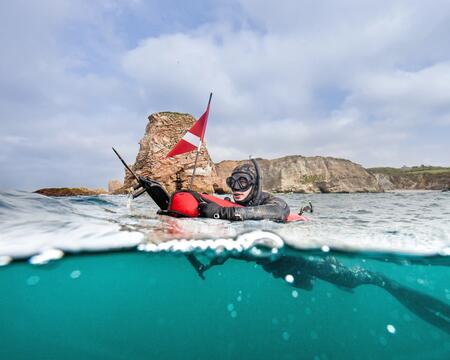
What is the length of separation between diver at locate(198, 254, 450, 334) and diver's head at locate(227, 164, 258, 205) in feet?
6.58

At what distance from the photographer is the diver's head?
7.22 metres

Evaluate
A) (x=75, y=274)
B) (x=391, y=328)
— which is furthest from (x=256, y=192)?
(x=75, y=274)

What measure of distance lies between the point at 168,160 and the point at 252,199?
3973 centimetres

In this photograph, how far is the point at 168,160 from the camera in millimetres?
45375

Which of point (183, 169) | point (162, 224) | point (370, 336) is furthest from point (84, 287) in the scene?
point (183, 169)

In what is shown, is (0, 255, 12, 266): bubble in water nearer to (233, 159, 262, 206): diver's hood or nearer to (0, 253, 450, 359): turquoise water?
(0, 253, 450, 359): turquoise water

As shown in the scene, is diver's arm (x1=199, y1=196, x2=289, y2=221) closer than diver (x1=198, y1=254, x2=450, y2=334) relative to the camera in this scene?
No

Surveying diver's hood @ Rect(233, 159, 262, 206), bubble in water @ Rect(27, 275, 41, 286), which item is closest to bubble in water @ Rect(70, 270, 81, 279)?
bubble in water @ Rect(27, 275, 41, 286)

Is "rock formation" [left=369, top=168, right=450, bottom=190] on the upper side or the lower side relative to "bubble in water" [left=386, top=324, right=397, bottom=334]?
upper

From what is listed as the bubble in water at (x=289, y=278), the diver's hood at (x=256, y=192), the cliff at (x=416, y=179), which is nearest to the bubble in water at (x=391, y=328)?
the bubble in water at (x=289, y=278)

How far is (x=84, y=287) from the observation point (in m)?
6.38

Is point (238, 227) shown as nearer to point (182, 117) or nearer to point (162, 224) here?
point (162, 224)

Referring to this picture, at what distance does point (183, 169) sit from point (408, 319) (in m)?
43.2

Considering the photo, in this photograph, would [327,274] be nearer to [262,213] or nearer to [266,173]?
[262,213]
